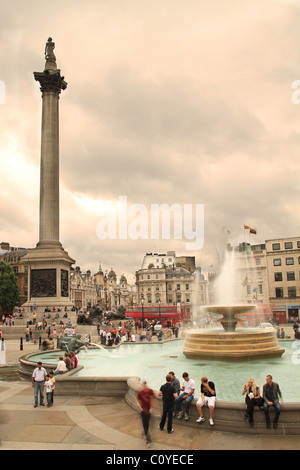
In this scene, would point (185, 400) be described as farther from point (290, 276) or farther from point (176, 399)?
point (290, 276)

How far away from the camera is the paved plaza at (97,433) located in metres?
8.13

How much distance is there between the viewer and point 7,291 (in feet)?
247

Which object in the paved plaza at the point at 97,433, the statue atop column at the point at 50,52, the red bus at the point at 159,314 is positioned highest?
the statue atop column at the point at 50,52

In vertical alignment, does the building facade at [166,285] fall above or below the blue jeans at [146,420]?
above

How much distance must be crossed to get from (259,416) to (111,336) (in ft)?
69.3

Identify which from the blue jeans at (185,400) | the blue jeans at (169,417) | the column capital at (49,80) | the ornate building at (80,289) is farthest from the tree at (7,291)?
the blue jeans at (169,417)

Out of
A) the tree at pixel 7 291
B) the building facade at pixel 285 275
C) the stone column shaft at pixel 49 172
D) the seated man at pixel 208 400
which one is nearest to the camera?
the seated man at pixel 208 400

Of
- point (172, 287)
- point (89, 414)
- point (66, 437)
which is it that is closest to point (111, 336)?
point (89, 414)

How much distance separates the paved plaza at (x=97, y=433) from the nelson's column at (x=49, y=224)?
3173 centimetres

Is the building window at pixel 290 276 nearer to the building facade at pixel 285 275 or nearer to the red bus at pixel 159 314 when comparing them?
the building facade at pixel 285 275

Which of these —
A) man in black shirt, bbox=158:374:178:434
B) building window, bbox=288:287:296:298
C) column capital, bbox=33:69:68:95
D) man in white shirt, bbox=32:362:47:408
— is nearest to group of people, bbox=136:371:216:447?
man in black shirt, bbox=158:374:178:434

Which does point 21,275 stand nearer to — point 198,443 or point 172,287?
point 172,287

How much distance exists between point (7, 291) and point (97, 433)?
71.7 meters
